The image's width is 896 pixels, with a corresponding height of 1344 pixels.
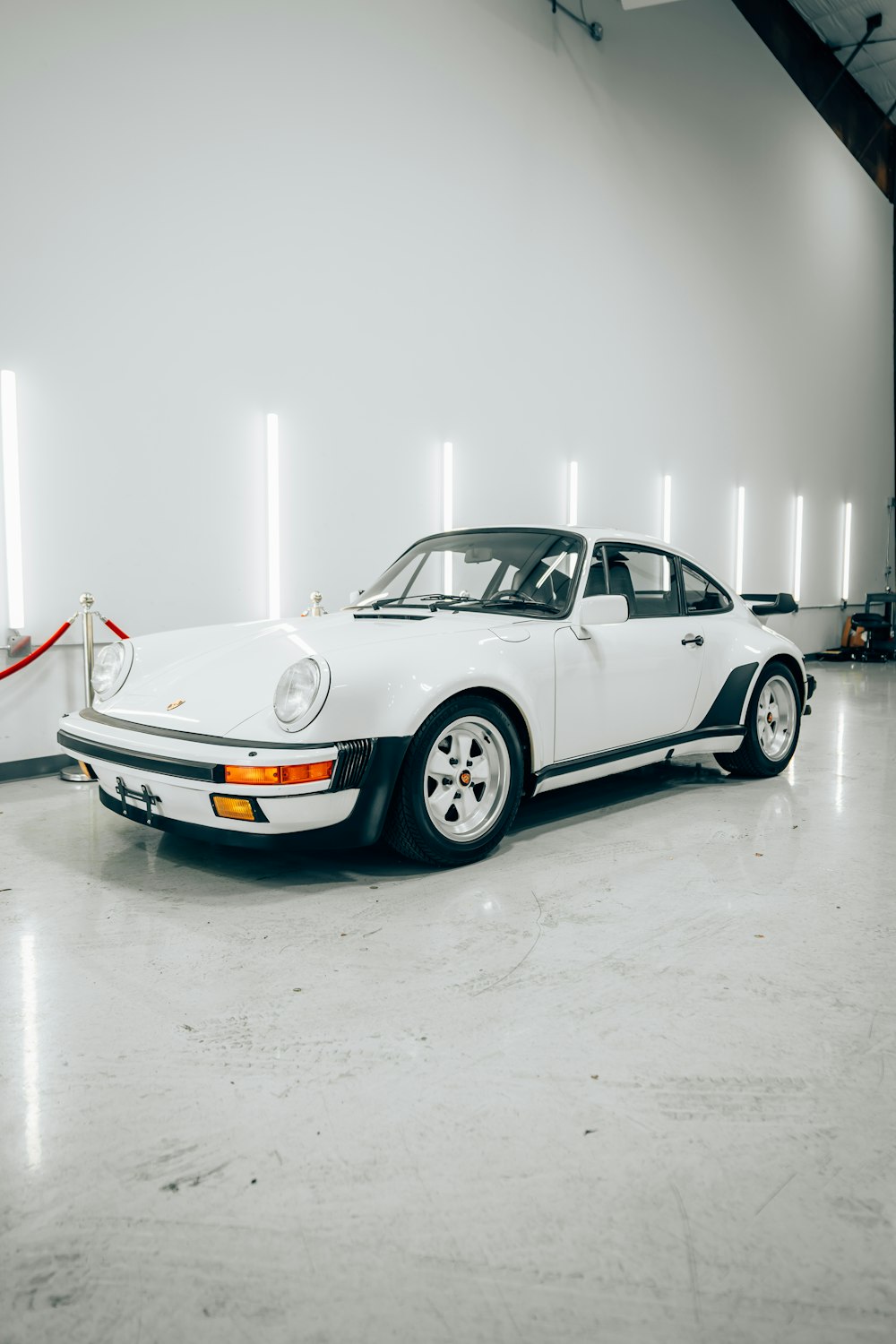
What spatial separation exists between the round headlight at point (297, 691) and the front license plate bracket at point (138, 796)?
511 mm

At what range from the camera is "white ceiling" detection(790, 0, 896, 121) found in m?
11.6

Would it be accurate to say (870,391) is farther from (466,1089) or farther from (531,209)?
(466,1089)

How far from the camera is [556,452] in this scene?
798cm

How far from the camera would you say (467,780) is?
3275mm

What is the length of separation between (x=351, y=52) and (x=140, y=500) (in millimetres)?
3529

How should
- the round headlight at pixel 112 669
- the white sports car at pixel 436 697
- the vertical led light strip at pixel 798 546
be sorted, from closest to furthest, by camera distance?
1. the white sports car at pixel 436 697
2. the round headlight at pixel 112 669
3. the vertical led light strip at pixel 798 546

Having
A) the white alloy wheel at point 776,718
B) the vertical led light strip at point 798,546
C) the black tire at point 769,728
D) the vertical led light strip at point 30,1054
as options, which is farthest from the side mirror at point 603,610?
the vertical led light strip at point 798,546

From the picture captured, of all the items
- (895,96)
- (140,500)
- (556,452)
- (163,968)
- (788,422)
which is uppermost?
(895,96)

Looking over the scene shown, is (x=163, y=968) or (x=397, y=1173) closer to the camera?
(x=397, y=1173)

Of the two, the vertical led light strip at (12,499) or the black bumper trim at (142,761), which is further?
the vertical led light strip at (12,499)

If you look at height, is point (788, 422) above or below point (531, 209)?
below

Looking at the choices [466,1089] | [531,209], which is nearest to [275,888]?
[466,1089]

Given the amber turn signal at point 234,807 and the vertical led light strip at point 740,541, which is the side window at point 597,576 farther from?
the vertical led light strip at point 740,541

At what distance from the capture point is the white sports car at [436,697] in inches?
114
